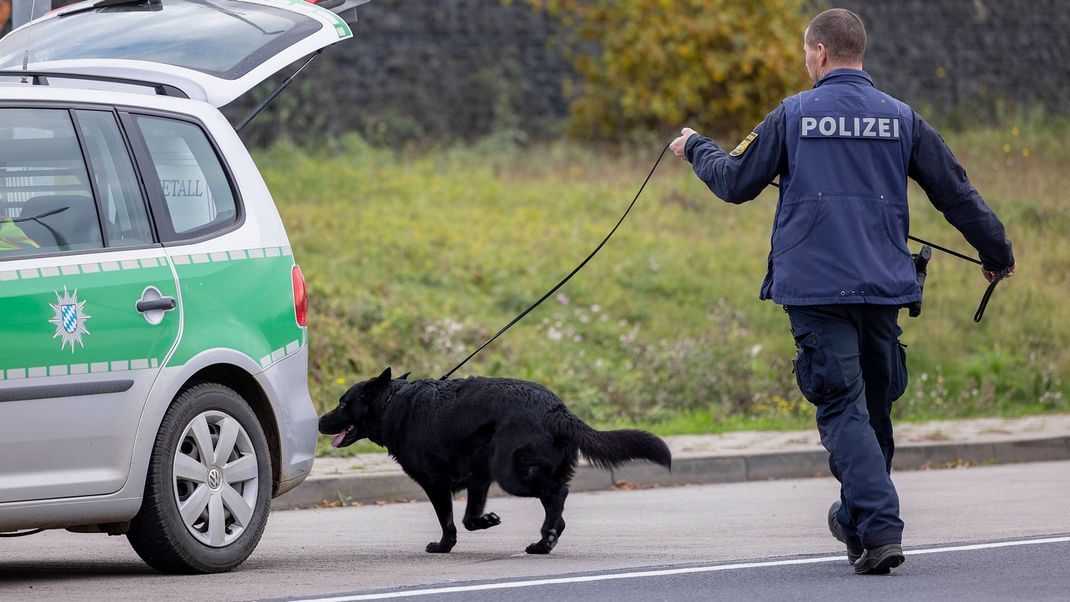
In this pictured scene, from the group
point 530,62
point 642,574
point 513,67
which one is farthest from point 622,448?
point 530,62

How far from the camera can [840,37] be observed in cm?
575

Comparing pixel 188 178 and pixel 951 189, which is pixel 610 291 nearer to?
pixel 188 178

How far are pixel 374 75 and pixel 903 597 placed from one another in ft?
50.7

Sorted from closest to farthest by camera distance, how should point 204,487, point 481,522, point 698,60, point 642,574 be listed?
point 642,574, point 204,487, point 481,522, point 698,60

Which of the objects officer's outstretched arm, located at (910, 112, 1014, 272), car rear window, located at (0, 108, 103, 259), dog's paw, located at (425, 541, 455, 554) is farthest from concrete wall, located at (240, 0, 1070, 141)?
officer's outstretched arm, located at (910, 112, 1014, 272)

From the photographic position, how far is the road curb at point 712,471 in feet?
30.3

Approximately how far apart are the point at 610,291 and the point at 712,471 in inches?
157

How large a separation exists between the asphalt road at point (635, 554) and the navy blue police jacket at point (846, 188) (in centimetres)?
106

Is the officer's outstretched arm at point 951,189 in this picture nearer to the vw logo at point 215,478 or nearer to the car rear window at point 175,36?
the car rear window at point 175,36

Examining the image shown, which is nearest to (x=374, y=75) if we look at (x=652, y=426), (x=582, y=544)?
(x=652, y=426)

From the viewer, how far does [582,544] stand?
276 inches

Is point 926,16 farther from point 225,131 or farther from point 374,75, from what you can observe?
point 225,131

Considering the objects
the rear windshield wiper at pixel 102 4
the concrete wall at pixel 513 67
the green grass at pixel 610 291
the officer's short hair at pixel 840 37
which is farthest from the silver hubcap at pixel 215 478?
the concrete wall at pixel 513 67

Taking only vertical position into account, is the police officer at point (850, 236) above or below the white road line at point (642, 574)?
above
